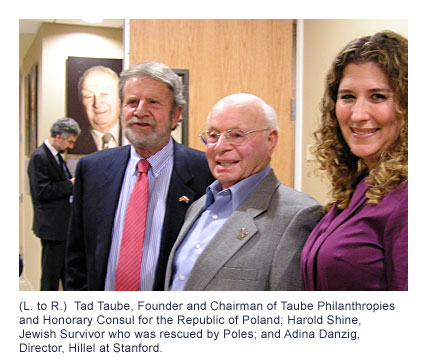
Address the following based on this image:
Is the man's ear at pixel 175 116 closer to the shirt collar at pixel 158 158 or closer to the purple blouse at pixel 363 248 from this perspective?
the shirt collar at pixel 158 158

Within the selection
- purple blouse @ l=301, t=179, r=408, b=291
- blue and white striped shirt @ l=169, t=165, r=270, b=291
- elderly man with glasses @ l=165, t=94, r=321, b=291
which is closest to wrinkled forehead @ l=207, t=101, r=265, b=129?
elderly man with glasses @ l=165, t=94, r=321, b=291

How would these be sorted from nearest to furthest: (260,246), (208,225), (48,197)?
1. (260,246)
2. (208,225)
3. (48,197)

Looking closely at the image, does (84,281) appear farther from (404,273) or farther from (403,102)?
(403,102)

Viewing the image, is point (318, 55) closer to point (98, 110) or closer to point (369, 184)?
point (369, 184)

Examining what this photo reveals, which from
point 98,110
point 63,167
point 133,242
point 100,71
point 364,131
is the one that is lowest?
point 133,242

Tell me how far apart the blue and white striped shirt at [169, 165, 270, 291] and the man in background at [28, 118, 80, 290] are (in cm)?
45

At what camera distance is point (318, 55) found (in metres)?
1.65

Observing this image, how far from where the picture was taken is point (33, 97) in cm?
151

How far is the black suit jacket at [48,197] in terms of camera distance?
5.05ft

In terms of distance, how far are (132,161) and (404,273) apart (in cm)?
89

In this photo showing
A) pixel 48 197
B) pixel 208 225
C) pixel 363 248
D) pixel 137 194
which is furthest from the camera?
pixel 48 197

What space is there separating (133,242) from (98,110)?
0.53 m

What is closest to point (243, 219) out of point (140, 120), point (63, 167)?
point (140, 120)

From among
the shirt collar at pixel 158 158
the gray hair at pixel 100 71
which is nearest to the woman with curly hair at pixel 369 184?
the shirt collar at pixel 158 158
